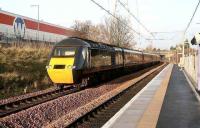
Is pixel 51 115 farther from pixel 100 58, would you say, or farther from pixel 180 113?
pixel 100 58

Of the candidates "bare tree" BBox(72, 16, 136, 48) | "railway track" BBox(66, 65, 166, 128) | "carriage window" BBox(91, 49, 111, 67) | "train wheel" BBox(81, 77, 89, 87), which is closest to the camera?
"railway track" BBox(66, 65, 166, 128)

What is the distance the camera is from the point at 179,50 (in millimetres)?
129500

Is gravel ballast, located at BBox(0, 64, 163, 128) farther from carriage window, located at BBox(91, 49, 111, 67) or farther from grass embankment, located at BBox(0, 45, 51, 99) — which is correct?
carriage window, located at BBox(91, 49, 111, 67)

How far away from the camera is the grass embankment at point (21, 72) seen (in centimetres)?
2205

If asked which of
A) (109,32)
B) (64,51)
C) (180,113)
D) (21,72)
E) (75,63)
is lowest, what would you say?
(180,113)

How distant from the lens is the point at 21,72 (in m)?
25.5

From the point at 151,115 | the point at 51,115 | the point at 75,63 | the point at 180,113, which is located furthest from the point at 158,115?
the point at 75,63

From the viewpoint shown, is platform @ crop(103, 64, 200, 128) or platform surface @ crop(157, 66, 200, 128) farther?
platform surface @ crop(157, 66, 200, 128)

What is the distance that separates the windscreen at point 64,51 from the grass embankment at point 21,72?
2647 mm

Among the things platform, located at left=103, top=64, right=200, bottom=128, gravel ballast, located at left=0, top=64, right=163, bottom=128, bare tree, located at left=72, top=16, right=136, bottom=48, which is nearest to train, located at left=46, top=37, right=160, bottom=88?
gravel ballast, located at left=0, top=64, right=163, bottom=128

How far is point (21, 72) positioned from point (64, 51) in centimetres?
447

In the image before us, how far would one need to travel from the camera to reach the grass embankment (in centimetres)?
2205

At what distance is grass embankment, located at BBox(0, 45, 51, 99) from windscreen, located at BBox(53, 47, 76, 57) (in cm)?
265

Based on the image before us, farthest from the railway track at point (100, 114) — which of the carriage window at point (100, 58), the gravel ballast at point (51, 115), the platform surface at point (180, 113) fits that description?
the carriage window at point (100, 58)
